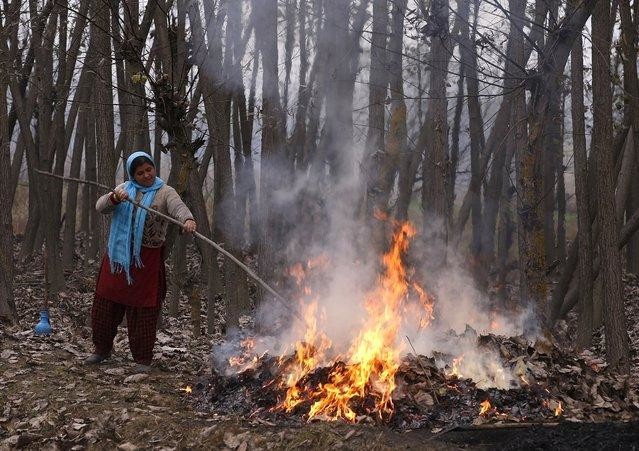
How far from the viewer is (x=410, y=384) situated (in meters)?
5.57

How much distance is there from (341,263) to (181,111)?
2.59 m

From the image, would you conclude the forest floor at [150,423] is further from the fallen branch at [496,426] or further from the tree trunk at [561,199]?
the tree trunk at [561,199]

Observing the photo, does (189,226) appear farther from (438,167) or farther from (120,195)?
(438,167)

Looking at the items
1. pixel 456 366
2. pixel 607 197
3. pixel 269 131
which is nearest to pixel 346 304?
pixel 456 366

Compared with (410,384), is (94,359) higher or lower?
lower

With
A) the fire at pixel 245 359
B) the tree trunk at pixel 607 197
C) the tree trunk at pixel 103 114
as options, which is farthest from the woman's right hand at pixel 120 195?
the tree trunk at pixel 607 197

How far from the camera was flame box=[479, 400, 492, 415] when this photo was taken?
17.2 ft

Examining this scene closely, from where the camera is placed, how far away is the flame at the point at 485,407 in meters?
5.25

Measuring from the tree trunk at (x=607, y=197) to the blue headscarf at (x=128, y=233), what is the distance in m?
4.74

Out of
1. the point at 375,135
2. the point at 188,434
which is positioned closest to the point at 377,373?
the point at 188,434

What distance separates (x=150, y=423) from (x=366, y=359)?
68.0 inches

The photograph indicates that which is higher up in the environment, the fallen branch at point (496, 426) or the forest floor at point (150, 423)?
the fallen branch at point (496, 426)

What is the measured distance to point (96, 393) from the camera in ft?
19.3

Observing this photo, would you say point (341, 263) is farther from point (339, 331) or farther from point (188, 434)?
point (188, 434)
